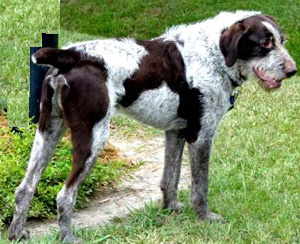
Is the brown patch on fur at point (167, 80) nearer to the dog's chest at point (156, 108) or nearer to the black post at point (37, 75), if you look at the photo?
the dog's chest at point (156, 108)

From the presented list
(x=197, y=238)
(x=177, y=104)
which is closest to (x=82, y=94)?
(x=177, y=104)

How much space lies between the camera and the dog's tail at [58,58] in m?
5.03

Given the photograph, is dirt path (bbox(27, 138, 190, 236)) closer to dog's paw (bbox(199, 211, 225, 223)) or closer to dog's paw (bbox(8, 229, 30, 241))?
dog's paw (bbox(8, 229, 30, 241))

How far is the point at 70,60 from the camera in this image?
16.8ft

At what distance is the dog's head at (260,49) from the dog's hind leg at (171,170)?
0.86 m

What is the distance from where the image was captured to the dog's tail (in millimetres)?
5031

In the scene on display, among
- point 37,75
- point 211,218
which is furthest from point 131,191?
point 37,75

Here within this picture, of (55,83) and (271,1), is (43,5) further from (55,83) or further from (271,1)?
(271,1)

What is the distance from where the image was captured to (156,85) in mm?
5371

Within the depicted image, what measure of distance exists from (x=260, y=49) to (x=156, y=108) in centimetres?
89

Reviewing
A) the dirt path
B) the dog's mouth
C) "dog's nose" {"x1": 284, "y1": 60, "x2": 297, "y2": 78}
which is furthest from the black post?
"dog's nose" {"x1": 284, "y1": 60, "x2": 297, "y2": 78}

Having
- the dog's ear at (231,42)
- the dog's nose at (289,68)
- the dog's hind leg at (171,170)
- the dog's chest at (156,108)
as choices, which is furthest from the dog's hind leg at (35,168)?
the dog's nose at (289,68)

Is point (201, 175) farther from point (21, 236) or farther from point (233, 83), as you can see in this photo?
point (21, 236)

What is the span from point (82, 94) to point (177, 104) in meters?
0.82
